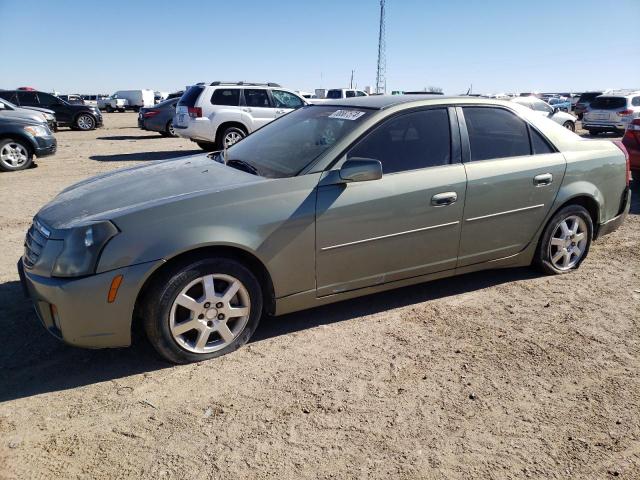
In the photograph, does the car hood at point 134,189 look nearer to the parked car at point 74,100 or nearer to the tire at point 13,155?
the tire at point 13,155

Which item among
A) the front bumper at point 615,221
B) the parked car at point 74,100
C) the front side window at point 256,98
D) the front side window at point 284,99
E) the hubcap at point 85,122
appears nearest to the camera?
the front bumper at point 615,221

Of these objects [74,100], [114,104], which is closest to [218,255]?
[74,100]

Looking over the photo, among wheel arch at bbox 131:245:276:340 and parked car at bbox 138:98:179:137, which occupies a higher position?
wheel arch at bbox 131:245:276:340

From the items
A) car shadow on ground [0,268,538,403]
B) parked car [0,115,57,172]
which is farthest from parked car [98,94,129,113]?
car shadow on ground [0,268,538,403]

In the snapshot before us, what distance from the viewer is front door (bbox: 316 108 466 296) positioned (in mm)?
3447

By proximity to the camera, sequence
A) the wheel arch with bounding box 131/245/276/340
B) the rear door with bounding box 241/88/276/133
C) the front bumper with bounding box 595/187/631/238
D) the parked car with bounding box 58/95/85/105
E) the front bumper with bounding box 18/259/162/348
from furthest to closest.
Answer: the parked car with bounding box 58/95/85/105 < the rear door with bounding box 241/88/276/133 < the front bumper with bounding box 595/187/631/238 < the wheel arch with bounding box 131/245/276/340 < the front bumper with bounding box 18/259/162/348

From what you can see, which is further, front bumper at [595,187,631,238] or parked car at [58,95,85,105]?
parked car at [58,95,85,105]

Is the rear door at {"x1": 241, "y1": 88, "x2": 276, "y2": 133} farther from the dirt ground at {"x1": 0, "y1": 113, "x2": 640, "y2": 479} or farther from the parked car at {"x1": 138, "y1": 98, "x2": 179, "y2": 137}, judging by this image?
the dirt ground at {"x1": 0, "y1": 113, "x2": 640, "y2": 479}

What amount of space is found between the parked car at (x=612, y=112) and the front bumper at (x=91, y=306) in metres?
21.0

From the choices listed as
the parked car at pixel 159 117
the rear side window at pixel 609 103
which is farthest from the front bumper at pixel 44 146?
the rear side window at pixel 609 103

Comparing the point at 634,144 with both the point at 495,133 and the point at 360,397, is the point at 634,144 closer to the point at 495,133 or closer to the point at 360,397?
the point at 495,133

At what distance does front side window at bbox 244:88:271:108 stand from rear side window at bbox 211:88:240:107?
0.24 metres

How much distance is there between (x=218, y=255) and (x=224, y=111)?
10.1 m

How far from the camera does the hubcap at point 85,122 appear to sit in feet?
71.3
